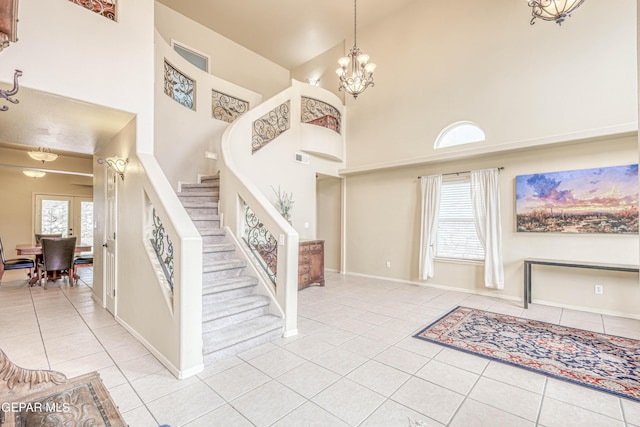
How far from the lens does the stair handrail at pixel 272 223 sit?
346 cm

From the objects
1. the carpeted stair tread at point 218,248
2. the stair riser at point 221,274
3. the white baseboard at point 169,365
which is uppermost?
the carpeted stair tread at point 218,248

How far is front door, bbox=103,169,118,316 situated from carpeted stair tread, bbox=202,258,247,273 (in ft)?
4.90

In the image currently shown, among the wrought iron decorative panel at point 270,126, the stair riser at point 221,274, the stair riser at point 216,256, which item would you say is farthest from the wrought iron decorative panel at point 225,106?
the stair riser at point 221,274

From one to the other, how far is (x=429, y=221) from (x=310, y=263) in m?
2.63

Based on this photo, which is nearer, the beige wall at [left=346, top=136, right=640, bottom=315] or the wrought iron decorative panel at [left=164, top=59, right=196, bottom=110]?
the beige wall at [left=346, top=136, right=640, bottom=315]

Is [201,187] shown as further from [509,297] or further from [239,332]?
[509,297]

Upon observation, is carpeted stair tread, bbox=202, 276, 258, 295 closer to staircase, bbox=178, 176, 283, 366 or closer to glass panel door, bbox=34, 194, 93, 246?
staircase, bbox=178, 176, 283, 366

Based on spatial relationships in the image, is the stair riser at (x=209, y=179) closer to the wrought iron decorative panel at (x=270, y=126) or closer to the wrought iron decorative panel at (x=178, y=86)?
the wrought iron decorative panel at (x=270, y=126)

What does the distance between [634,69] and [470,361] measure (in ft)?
15.5

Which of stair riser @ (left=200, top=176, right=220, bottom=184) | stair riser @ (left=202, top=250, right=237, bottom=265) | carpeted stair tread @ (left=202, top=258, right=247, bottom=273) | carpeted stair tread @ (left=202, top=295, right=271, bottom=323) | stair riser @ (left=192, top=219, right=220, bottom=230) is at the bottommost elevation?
carpeted stair tread @ (left=202, top=295, right=271, bottom=323)

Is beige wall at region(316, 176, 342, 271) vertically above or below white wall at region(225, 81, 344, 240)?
below

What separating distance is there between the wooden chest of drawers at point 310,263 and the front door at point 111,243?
299cm

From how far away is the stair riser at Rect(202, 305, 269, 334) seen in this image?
3059 mm

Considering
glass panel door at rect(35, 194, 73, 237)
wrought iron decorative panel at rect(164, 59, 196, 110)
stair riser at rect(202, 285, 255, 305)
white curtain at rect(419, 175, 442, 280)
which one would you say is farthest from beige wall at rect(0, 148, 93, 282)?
white curtain at rect(419, 175, 442, 280)
